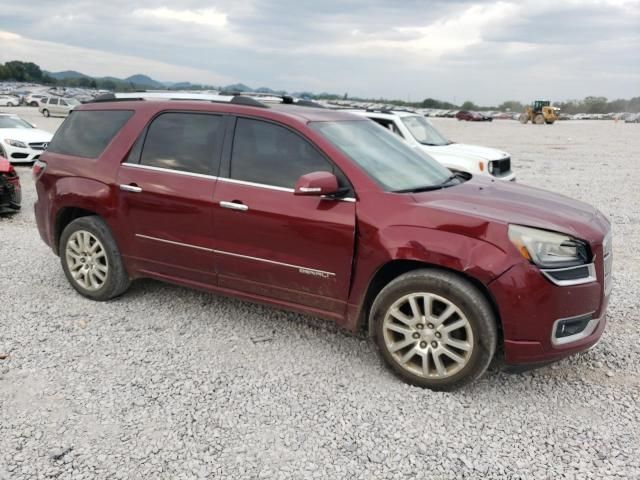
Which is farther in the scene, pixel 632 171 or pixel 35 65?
pixel 35 65

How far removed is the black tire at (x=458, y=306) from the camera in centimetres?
325

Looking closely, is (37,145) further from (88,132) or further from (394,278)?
(394,278)

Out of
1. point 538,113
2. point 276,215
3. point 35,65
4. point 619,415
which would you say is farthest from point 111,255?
point 35,65

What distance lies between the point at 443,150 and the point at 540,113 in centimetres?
4969

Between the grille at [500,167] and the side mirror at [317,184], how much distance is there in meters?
6.21

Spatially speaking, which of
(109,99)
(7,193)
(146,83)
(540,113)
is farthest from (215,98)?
(146,83)

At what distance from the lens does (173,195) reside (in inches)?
167

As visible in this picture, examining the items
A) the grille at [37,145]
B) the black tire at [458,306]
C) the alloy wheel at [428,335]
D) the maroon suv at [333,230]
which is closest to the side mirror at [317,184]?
the maroon suv at [333,230]

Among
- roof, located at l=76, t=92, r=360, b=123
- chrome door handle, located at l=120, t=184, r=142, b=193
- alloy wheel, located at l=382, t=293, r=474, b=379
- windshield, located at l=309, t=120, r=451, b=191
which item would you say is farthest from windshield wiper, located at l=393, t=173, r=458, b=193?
chrome door handle, located at l=120, t=184, r=142, b=193

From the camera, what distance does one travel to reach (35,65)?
13725 cm

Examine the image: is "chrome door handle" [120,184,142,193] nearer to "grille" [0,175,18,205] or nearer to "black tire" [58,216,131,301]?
"black tire" [58,216,131,301]

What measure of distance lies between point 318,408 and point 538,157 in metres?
18.7

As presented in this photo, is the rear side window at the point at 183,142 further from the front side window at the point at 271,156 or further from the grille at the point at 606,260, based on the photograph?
the grille at the point at 606,260

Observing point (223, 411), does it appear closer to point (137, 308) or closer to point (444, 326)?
point (444, 326)
